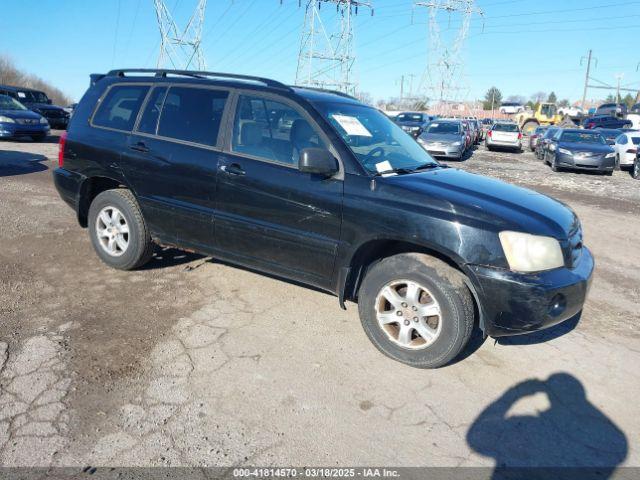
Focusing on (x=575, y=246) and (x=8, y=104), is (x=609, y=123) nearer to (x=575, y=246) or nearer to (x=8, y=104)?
(x=8, y=104)

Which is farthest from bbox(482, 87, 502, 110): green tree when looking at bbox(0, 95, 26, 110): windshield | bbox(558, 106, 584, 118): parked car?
bbox(0, 95, 26, 110): windshield

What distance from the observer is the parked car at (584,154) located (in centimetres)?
1524

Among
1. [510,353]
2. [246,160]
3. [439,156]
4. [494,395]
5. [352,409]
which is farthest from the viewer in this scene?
[439,156]

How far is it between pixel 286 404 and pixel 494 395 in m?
1.35

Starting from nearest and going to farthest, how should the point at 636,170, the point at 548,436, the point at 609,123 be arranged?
the point at 548,436, the point at 636,170, the point at 609,123

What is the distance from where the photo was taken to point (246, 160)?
3912 mm

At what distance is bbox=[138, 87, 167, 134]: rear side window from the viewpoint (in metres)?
4.48

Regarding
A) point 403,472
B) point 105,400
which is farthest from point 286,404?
point 105,400

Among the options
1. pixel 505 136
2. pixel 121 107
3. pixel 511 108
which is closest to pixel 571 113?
pixel 511 108

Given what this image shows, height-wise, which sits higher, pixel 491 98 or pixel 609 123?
pixel 491 98

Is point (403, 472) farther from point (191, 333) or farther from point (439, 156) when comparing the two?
point (439, 156)

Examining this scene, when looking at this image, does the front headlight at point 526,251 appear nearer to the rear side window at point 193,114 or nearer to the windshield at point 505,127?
the rear side window at point 193,114

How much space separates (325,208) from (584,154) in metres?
14.7

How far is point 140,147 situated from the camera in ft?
14.6
